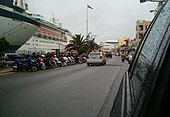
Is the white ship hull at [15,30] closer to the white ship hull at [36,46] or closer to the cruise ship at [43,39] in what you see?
the white ship hull at [36,46]

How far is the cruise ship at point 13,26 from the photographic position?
37272mm

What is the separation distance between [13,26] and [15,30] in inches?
52.5

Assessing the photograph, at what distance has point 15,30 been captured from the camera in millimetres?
→ 41938

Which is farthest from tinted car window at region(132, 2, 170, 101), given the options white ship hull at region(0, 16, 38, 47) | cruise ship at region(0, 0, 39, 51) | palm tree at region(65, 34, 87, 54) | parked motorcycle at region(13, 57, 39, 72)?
palm tree at region(65, 34, 87, 54)

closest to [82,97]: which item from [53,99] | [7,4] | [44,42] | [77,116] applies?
[53,99]

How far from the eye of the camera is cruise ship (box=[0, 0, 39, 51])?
3727 centimetres

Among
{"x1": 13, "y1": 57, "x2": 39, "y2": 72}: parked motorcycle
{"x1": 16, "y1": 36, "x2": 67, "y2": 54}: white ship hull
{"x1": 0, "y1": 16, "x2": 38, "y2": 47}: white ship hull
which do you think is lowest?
{"x1": 13, "y1": 57, "x2": 39, "y2": 72}: parked motorcycle

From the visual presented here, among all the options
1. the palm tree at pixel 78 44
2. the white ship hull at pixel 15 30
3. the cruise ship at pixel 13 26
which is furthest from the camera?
the palm tree at pixel 78 44

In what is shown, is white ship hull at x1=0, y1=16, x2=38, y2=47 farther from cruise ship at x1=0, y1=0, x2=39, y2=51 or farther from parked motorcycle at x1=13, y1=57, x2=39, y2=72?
parked motorcycle at x1=13, y1=57, x2=39, y2=72

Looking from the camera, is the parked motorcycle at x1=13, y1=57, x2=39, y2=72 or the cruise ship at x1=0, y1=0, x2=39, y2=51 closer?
the parked motorcycle at x1=13, y1=57, x2=39, y2=72

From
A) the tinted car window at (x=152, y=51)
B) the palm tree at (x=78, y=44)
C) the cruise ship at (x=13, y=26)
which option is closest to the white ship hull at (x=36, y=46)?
the cruise ship at (x=13, y=26)

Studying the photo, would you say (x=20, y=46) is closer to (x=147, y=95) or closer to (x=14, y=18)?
(x=14, y=18)

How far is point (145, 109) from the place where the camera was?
0.91 metres

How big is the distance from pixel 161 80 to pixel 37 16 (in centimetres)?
5974
